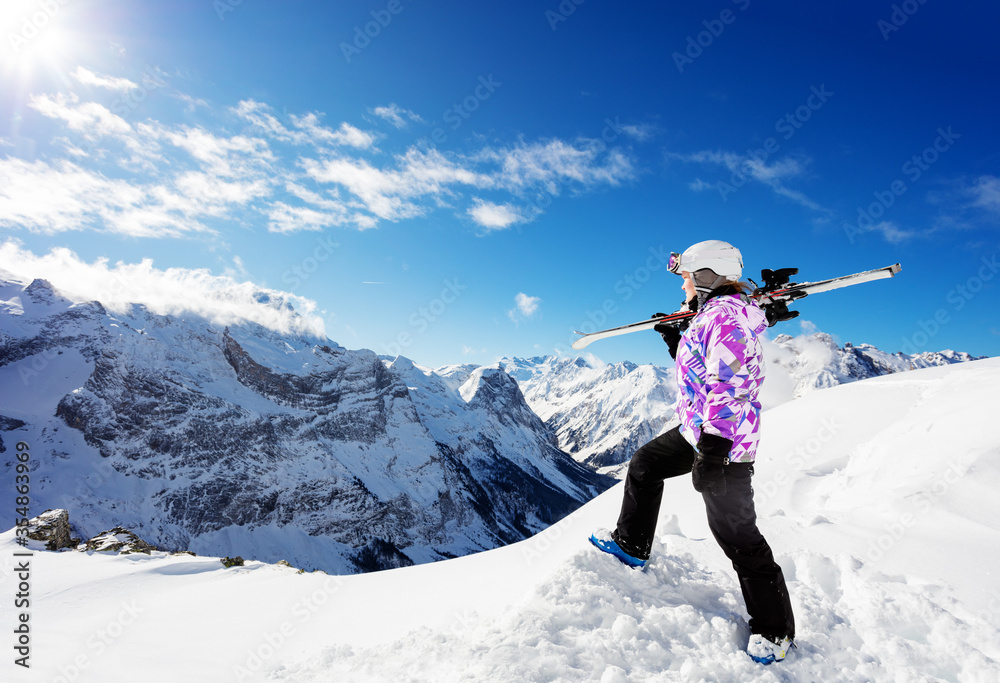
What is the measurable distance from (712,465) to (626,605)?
1.25 metres

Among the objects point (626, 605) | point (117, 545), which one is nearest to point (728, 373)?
point (626, 605)

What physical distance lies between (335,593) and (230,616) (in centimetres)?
111

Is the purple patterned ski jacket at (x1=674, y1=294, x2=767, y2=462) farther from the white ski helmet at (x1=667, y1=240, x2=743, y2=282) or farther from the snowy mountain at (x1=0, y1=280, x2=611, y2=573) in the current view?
the snowy mountain at (x1=0, y1=280, x2=611, y2=573)

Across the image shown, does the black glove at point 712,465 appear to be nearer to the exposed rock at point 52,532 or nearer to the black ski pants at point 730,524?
A: the black ski pants at point 730,524

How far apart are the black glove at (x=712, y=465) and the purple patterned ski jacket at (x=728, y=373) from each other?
0.17 ft

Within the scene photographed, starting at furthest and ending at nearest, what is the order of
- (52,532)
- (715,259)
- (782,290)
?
(52,532)
(782,290)
(715,259)

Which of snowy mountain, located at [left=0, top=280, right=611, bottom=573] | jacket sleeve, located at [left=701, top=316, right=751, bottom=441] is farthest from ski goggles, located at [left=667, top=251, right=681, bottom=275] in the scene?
snowy mountain, located at [left=0, top=280, right=611, bottom=573]

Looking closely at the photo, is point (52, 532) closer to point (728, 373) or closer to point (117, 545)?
point (117, 545)

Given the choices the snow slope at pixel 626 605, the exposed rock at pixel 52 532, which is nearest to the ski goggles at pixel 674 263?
the snow slope at pixel 626 605

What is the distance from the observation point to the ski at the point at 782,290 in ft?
12.8

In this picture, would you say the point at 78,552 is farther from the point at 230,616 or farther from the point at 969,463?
the point at 969,463

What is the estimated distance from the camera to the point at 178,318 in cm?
17125

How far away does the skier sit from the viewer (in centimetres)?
312

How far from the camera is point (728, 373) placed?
10.8ft
